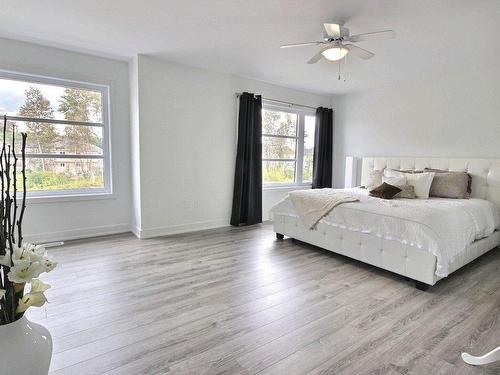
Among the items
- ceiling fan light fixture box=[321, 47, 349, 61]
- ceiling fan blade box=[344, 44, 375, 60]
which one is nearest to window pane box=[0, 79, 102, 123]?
ceiling fan light fixture box=[321, 47, 349, 61]

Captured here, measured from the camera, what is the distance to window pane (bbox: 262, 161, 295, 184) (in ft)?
17.9

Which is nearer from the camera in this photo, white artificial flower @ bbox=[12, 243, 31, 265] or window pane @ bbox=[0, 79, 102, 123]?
white artificial flower @ bbox=[12, 243, 31, 265]

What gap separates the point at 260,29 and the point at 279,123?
2640 mm

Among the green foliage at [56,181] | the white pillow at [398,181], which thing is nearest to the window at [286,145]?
the white pillow at [398,181]

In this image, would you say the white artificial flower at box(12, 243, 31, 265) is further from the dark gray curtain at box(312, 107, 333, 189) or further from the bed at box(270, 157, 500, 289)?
the dark gray curtain at box(312, 107, 333, 189)

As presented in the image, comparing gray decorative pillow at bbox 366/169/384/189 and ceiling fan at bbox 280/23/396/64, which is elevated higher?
ceiling fan at bbox 280/23/396/64

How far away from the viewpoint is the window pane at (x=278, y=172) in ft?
17.9

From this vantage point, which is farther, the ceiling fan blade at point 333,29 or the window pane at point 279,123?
the window pane at point 279,123

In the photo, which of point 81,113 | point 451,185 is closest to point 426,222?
point 451,185

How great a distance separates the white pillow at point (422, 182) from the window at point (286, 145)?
2.26 metres

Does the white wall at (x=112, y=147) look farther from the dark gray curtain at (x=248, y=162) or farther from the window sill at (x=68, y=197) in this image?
the dark gray curtain at (x=248, y=162)

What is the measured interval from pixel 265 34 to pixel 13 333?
311cm

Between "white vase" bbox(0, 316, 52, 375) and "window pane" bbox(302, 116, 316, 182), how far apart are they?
533cm

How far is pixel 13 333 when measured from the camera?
988 mm
